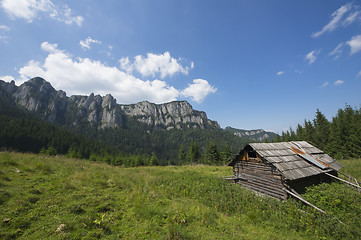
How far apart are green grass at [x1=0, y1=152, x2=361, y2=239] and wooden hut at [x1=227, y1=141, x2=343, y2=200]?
1.21 meters

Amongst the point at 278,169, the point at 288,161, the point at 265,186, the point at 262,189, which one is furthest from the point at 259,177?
the point at 288,161

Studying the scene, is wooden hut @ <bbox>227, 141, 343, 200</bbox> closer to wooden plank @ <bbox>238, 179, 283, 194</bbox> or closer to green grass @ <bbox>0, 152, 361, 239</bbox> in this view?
wooden plank @ <bbox>238, 179, 283, 194</bbox>

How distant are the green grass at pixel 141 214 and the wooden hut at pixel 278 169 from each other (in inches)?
47.6

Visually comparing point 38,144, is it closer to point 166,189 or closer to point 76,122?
point 166,189

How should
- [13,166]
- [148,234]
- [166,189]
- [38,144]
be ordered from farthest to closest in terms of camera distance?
[38,144]
[166,189]
[13,166]
[148,234]

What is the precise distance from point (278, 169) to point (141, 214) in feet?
33.7

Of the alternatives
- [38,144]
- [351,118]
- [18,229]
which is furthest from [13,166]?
[38,144]

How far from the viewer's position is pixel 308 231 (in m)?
7.09

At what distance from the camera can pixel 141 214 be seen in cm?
760

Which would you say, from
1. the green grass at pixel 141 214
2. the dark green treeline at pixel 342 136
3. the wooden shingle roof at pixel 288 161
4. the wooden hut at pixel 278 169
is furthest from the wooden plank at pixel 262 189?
the dark green treeline at pixel 342 136

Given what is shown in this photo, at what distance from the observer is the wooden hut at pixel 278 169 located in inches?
427

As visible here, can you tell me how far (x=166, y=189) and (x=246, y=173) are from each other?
8.21 metres

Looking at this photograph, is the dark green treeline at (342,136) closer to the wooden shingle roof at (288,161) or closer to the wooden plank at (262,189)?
the wooden shingle roof at (288,161)

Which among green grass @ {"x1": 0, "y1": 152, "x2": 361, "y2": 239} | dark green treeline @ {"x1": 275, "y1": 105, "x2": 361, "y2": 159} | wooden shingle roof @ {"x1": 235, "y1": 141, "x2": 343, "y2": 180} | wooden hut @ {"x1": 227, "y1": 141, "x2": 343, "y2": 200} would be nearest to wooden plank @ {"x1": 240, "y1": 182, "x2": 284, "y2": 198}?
wooden hut @ {"x1": 227, "y1": 141, "x2": 343, "y2": 200}
